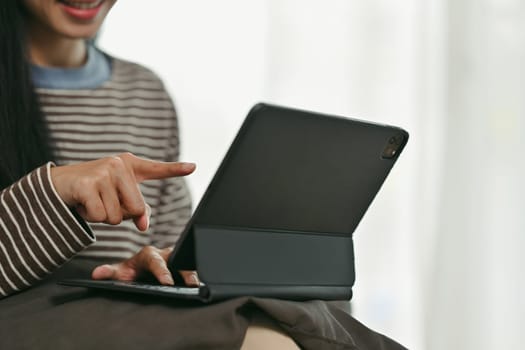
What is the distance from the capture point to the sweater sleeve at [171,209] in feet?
4.40

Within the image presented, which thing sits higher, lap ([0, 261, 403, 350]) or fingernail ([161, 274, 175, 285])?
lap ([0, 261, 403, 350])

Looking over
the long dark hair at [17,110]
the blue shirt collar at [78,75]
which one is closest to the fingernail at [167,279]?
the long dark hair at [17,110]

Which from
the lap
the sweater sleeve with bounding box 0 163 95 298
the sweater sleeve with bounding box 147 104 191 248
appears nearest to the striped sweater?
the sweater sleeve with bounding box 147 104 191 248

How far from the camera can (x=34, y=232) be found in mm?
816

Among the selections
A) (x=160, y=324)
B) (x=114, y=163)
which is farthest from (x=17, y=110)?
(x=160, y=324)

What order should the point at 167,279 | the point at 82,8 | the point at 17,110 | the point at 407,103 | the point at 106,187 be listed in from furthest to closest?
1. the point at 407,103
2. the point at 82,8
3. the point at 17,110
4. the point at 167,279
5. the point at 106,187

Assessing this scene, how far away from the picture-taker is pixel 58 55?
1302mm

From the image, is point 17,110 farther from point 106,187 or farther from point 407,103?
point 407,103

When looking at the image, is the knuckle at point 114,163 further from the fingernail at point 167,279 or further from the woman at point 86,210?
the fingernail at point 167,279

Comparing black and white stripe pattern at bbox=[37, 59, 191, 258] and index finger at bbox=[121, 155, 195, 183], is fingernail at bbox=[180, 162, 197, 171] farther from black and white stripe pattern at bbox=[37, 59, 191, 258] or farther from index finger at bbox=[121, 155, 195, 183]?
black and white stripe pattern at bbox=[37, 59, 191, 258]

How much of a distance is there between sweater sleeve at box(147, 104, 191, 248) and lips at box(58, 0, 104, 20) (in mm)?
222

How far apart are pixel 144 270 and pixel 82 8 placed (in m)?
0.49

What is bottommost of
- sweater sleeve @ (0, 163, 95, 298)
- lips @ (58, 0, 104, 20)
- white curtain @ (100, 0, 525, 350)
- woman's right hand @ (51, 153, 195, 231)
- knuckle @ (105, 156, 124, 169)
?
white curtain @ (100, 0, 525, 350)

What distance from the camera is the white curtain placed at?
1903 mm
